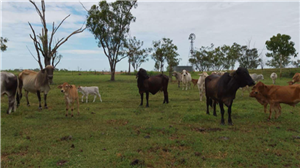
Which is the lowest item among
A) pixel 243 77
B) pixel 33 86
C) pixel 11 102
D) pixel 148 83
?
pixel 11 102

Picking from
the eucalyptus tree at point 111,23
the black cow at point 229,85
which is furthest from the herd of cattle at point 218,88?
the eucalyptus tree at point 111,23

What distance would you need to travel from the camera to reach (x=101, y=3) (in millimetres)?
31281

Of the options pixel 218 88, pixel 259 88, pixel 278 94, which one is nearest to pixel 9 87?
pixel 218 88

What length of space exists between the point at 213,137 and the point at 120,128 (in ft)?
9.77

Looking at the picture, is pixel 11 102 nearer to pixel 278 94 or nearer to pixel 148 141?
pixel 148 141

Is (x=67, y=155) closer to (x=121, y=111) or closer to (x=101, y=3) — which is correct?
(x=121, y=111)

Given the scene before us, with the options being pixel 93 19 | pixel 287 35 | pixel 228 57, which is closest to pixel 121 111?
pixel 93 19

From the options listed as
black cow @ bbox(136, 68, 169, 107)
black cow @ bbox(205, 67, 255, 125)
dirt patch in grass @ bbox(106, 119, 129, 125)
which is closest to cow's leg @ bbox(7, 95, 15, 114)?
dirt patch in grass @ bbox(106, 119, 129, 125)

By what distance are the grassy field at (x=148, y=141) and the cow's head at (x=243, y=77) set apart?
149 cm

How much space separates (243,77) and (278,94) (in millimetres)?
2066

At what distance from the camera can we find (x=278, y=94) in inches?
319

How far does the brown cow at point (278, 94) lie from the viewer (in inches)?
306

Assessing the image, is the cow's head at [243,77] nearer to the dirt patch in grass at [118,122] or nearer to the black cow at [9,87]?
the dirt patch in grass at [118,122]

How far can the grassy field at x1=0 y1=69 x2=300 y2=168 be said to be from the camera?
4.67 meters
